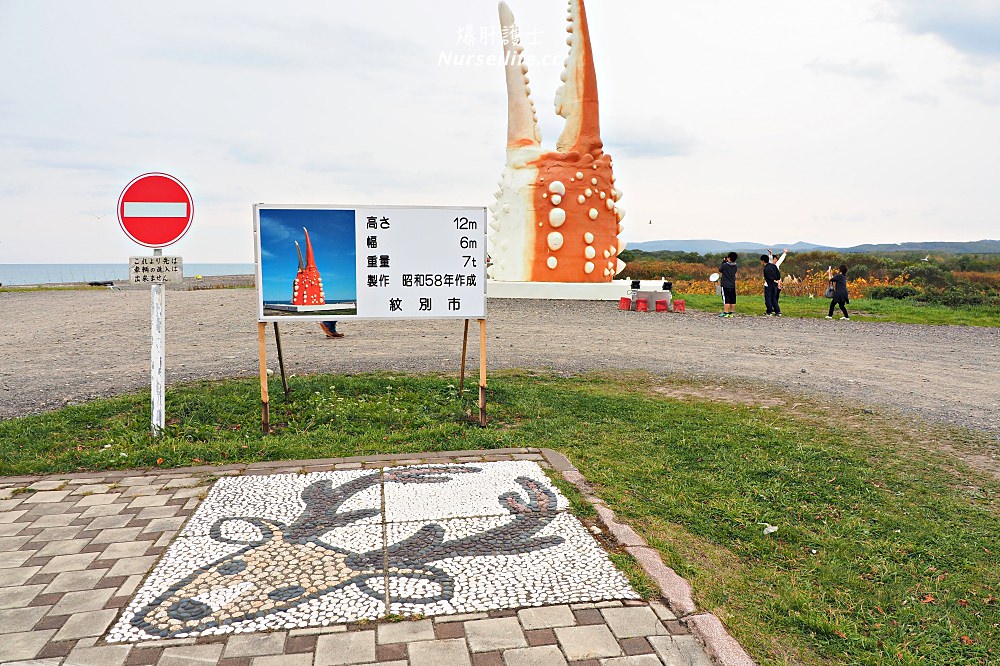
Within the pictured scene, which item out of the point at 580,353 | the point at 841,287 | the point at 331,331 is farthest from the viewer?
the point at 841,287

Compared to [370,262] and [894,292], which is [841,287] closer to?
[894,292]

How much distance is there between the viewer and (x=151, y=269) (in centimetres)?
535

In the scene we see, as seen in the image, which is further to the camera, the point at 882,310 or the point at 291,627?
the point at 882,310

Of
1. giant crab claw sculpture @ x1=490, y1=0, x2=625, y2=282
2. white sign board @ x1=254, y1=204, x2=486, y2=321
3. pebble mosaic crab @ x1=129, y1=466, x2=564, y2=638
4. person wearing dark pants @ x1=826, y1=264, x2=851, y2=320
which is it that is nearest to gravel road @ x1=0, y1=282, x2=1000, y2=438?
person wearing dark pants @ x1=826, y1=264, x2=851, y2=320

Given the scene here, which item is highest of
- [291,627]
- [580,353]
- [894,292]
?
[894,292]

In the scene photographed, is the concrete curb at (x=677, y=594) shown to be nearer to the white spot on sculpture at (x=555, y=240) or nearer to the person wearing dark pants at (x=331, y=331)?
the person wearing dark pants at (x=331, y=331)

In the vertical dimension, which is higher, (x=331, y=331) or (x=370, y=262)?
(x=370, y=262)

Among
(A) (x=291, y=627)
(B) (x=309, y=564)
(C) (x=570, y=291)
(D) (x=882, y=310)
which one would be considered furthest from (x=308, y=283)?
(D) (x=882, y=310)

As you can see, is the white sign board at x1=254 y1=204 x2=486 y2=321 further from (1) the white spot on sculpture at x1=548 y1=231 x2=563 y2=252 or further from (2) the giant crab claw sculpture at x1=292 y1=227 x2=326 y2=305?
(1) the white spot on sculpture at x1=548 y1=231 x2=563 y2=252

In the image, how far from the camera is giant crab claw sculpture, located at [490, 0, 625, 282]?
17953mm

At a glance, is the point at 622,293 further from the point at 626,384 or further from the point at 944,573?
the point at 944,573

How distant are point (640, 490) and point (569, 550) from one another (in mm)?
1037

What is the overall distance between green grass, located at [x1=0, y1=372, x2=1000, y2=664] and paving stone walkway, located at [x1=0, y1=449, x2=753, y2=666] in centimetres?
27

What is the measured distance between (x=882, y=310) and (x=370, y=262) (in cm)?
1558
